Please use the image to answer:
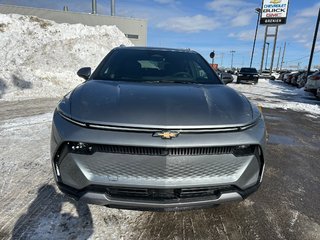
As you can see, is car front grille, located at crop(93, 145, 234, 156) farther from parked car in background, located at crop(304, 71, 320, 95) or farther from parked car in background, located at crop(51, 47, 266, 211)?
parked car in background, located at crop(304, 71, 320, 95)

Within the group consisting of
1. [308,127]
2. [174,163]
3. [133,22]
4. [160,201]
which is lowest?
[308,127]


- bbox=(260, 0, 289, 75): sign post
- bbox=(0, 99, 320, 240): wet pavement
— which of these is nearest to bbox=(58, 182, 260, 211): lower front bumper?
bbox=(0, 99, 320, 240): wet pavement

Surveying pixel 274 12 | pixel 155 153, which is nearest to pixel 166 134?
pixel 155 153

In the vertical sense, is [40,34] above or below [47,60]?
above

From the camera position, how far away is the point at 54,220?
247 cm

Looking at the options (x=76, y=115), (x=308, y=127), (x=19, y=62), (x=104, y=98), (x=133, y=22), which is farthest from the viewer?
(x=133, y=22)

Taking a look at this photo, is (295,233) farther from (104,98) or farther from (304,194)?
(104,98)

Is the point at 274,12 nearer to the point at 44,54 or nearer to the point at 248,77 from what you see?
the point at 248,77

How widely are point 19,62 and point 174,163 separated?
574 inches

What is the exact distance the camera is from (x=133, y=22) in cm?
3069

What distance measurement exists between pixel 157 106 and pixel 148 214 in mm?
1109

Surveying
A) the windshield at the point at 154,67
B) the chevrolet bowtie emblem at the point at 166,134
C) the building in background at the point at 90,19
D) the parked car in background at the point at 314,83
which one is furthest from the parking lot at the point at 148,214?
the building in background at the point at 90,19

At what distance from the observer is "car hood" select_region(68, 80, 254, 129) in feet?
6.73

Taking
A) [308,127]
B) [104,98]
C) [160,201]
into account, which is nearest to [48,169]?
[104,98]
